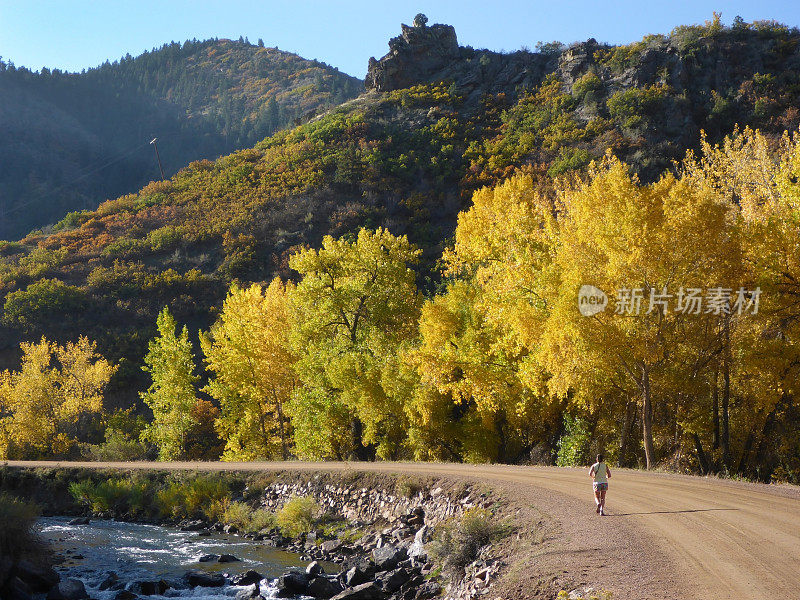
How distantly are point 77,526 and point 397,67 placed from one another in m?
85.4

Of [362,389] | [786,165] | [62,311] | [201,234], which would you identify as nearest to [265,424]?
[362,389]

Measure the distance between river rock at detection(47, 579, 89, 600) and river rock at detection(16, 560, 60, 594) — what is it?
10.9 inches

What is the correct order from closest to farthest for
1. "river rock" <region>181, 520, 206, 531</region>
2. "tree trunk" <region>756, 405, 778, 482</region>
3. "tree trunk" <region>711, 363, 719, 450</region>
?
"tree trunk" <region>711, 363, 719, 450</region> < "tree trunk" <region>756, 405, 778, 482</region> < "river rock" <region>181, 520, 206, 531</region>

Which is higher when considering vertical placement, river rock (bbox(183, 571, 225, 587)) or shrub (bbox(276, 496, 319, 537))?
shrub (bbox(276, 496, 319, 537))

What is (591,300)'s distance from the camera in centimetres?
1834

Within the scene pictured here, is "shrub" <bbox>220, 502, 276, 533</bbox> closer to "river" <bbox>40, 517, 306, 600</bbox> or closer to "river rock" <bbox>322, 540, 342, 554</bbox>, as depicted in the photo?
"river" <bbox>40, 517, 306, 600</bbox>

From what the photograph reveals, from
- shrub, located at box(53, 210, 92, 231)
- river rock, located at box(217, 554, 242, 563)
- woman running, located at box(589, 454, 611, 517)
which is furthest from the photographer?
shrub, located at box(53, 210, 92, 231)

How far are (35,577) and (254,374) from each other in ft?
59.3

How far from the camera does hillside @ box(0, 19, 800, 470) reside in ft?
194

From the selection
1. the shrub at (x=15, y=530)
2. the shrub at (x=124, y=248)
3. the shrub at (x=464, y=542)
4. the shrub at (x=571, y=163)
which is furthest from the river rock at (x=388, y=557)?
the shrub at (x=124, y=248)

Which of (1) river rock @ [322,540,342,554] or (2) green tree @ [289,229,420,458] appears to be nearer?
(1) river rock @ [322,540,342,554]

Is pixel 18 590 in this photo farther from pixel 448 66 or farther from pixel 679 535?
pixel 448 66

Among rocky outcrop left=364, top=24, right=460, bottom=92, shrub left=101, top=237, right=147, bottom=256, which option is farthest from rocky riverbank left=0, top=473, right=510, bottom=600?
rocky outcrop left=364, top=24, right=460, bottom=92

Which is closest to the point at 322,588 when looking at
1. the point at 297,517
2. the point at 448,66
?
the point at 297,517
